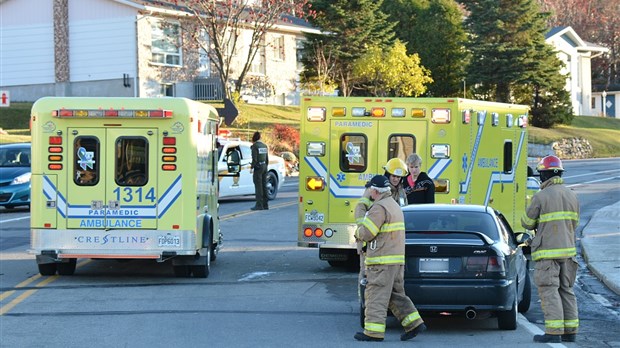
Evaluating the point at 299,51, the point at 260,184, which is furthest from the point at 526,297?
the point at 299,51

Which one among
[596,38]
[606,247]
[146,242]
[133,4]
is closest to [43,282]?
[146,242]

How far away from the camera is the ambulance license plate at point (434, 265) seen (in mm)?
10156

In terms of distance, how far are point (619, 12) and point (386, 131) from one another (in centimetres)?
9363

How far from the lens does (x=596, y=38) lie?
103 meters

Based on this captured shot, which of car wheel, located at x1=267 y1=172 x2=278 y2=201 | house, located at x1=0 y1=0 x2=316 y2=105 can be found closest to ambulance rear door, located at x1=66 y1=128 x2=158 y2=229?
car wheel, located at x1=267 y1=172 x2=278 y2=201

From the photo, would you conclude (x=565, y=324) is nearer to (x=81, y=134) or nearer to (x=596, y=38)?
(x=81, y=134)

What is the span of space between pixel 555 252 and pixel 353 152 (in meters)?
5.41

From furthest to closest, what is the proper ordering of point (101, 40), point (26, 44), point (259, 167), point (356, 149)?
point (26, 44) < point (101, 40) < point (259, 167) < point (356, 149)

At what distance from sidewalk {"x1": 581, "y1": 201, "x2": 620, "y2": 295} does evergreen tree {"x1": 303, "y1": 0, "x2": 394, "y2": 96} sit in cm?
3069

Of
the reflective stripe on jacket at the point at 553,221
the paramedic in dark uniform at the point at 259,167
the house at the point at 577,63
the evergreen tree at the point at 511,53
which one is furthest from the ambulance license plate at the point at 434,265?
the house at the point at 577,63

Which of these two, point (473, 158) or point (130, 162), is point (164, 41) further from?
point (130, 162)

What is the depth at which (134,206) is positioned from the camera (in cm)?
1385

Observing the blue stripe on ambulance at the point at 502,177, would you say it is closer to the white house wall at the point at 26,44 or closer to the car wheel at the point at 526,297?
the car wheel at the point at 526,297

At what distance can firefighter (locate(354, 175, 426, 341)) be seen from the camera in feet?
31.9
